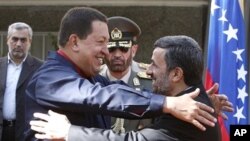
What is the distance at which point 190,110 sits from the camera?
2146 millimetres

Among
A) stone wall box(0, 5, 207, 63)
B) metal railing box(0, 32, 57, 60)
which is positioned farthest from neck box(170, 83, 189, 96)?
metal railing box(0, 32, 57, 60)

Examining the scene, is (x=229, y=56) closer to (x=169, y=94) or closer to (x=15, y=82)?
(x=15, y=82)

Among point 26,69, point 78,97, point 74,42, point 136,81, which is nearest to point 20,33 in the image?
point 26,69

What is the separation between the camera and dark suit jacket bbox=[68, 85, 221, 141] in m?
2.29

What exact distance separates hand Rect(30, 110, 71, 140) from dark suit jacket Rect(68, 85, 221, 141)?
0.03 meters

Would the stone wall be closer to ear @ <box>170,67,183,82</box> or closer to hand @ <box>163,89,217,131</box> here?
ear @ <box>170,67,183,82</box>

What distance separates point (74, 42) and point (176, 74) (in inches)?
17.1

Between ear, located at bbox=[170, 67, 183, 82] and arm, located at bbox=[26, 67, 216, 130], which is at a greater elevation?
ear, located at bbox=[170, 67, 183, 82]

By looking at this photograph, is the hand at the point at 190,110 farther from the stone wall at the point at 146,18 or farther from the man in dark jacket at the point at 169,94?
the stone wall at the point at 146,18

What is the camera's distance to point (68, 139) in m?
2.32

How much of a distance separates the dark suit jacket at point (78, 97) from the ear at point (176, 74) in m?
0.17

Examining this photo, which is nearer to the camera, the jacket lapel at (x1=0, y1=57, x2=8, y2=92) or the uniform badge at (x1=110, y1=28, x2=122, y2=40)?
the uniform badge at (x1=110, y1=28, x2=122, y2=40)

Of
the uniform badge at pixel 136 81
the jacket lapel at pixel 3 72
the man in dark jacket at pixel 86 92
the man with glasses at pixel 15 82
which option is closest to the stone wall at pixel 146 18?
the man with glasses at pixel 15 82

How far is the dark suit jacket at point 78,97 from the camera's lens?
2207mm
